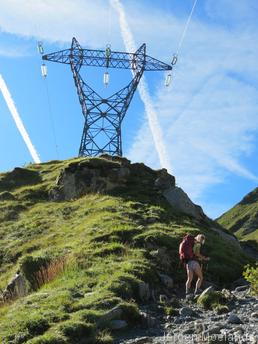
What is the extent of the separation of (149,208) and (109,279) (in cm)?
1283

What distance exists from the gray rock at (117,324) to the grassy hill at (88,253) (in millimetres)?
328

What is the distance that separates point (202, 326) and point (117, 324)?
8.42 feet

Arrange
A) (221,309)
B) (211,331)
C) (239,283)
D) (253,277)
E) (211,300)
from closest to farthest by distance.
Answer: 1. (211,331)
2. (221,309)
3. (253,277)
4. (211,300)
5. (239,283)

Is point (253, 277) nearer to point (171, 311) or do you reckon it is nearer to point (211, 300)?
point (211, 300)

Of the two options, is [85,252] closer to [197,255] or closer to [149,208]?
[197,255]

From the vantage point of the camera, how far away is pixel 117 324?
17094 mm

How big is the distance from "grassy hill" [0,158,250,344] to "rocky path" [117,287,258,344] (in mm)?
840

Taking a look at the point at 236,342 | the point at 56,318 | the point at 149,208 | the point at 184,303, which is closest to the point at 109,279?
the point at 184,303

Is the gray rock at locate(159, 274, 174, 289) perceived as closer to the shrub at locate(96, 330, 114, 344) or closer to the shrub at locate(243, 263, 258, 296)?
the shrub at locate(243, 263, 258, 296)

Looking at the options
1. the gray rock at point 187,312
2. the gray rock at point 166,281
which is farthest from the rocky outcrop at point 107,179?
the gray rock at point 187,312

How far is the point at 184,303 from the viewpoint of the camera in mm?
20656

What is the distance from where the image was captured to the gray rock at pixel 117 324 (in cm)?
1697

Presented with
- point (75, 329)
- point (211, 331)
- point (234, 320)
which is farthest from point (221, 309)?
point (75, 329)

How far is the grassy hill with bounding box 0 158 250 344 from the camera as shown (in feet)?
55.7
